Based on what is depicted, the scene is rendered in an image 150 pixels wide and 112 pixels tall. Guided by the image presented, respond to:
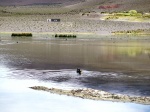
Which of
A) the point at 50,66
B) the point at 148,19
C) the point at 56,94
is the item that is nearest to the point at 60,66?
the point at 50,66

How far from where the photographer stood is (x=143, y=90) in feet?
74.9

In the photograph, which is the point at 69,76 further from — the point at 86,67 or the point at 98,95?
the point at 98,95

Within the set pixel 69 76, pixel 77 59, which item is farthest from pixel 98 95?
pixel 77 59

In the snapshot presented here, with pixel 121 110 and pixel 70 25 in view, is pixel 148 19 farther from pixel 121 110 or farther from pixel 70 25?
pixel 121 110

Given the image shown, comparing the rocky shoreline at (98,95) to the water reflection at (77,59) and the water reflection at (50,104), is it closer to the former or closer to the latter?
the water reflection at (50,104)

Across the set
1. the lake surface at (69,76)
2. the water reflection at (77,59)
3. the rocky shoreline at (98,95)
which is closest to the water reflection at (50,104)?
the lake surface at (69,76)

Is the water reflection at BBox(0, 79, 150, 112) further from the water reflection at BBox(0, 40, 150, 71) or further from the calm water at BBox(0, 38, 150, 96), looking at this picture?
the water reflection at BBox(0, 40, 150, 71)

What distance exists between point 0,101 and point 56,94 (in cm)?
298

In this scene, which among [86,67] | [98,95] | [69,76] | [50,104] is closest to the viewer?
[50,104]

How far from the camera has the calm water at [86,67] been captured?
81.8 feet

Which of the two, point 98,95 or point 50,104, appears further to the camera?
point 98,95

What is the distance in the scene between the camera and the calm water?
2494cm

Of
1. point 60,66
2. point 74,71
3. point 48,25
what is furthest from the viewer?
point 48,25

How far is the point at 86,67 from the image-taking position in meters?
32.4
